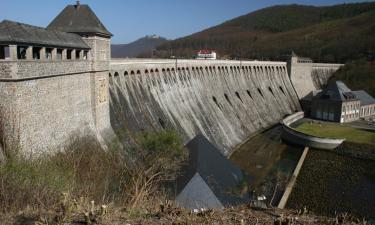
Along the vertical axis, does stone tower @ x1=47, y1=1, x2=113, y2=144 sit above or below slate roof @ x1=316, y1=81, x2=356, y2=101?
above

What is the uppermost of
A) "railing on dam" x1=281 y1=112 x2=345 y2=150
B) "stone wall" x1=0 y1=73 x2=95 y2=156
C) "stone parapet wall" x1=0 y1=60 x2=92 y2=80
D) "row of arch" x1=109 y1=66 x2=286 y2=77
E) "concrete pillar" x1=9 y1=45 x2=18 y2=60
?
"concrete pillar" x1=9 y1=45 x2=18 y2=60

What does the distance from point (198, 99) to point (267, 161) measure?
999cm

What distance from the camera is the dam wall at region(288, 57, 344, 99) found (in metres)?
67.0

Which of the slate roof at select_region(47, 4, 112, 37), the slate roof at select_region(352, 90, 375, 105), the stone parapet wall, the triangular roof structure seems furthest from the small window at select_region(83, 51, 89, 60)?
the slate roof at select_region(352, 90, 375, 105)

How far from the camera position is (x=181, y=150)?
20750mm

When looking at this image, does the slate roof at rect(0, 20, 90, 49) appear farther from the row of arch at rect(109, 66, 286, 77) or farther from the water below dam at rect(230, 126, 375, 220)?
the water below dam at rect(230, 126, 375, 220)

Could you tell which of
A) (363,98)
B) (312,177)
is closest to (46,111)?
(312,177)

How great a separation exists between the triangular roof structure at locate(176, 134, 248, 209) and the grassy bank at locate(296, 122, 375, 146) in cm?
2417

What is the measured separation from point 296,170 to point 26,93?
949 inches

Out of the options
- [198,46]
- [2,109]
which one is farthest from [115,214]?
[198,46]

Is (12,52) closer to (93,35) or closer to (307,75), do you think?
(93,35)

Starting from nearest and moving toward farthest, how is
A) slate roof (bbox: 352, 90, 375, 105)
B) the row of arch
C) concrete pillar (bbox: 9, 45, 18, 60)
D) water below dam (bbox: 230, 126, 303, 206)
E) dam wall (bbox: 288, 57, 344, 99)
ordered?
concrete pillar (bbox: 9, 45, 18, 60), water below dam (bbox: 230, 126, 303, 206), the row of arch, slate roof (bbox: 352, 90, 375, 105), dam wall (bbox: 288, 57, 344, 99)

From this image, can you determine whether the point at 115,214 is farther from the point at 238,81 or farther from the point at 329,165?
the point at 238,81

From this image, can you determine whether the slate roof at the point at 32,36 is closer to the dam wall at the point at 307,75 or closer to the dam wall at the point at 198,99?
the dam wall at the point at 198,99
